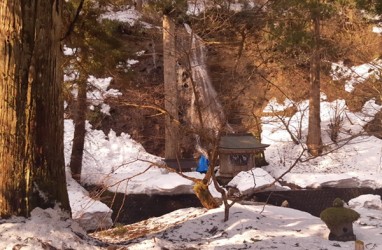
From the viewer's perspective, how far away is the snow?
4.03m

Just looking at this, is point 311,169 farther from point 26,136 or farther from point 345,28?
point 26,136

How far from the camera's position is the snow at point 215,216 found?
4.03m

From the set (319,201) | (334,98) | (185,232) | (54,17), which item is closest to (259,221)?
(185,232)

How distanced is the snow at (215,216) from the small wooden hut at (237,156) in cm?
82

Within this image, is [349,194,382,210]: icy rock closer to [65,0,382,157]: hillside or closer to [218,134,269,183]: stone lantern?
[218,134,269,183]: stone lantern

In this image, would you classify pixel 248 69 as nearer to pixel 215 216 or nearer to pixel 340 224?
pixel 215 216

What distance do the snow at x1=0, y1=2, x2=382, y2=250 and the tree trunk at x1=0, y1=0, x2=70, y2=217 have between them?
0.22m

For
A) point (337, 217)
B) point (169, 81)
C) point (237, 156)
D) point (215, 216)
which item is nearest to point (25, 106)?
point (215, 216)

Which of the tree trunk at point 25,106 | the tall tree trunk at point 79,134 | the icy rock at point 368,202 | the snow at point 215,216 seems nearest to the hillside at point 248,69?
the snow at point 215,216

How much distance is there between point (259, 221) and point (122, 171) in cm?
1033

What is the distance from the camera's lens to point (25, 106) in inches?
154

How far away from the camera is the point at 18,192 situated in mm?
3924

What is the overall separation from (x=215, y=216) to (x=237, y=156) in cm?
839

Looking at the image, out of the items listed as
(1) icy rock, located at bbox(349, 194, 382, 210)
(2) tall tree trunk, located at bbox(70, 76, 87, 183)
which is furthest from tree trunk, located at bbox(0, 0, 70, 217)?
(2) tall tree trunk, located at bbox(70, 76, 87, 183)
